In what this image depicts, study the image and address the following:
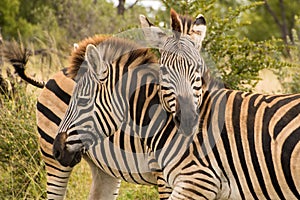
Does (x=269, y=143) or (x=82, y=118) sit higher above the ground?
(x=82, y=118)

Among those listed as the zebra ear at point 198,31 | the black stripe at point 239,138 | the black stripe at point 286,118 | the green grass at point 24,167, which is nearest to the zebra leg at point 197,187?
the black stripe at point 239,138

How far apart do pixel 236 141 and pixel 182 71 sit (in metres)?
0.59

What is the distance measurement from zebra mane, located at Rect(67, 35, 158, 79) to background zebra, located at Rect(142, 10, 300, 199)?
46 cm

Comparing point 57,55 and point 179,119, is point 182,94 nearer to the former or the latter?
point 179,119

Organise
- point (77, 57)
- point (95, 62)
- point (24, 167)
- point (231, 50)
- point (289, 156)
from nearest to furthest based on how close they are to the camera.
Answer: point (289, 156) < point (95, 62) < point (77, 57) < point (24, 167) < point (231, 50)

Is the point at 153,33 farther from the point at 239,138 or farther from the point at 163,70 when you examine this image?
the point at 239,138

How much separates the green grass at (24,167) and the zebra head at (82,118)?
6.91ft

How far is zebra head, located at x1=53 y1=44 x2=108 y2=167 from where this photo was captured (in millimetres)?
4406

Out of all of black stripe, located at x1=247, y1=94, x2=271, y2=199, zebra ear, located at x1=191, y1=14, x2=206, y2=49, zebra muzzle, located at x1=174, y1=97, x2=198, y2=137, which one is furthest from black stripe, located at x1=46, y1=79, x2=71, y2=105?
black stripe, located at x1=247, y1=94, x2=271, y2=199

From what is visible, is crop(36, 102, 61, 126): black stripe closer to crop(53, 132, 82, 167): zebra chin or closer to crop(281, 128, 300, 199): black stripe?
crop(53, 132, 82, 167): zebra chin

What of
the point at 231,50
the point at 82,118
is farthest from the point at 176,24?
the point at 231,50

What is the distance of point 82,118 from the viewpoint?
4.41 metres

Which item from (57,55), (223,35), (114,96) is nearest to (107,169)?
(114,96)

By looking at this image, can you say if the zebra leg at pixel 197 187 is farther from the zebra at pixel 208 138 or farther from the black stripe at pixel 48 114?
the black stripe at pixel 48 114
